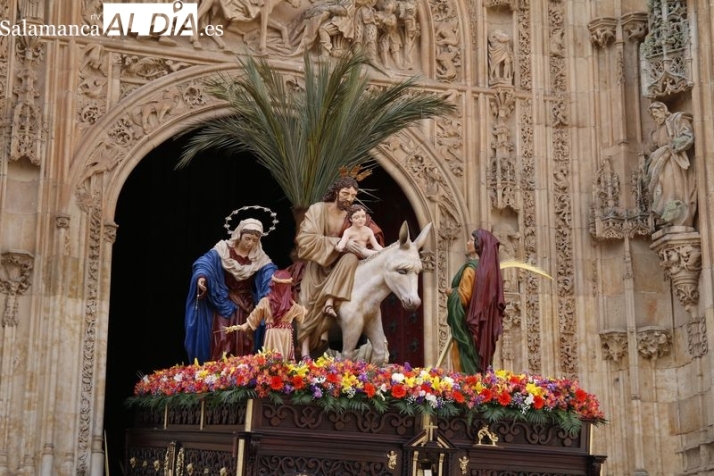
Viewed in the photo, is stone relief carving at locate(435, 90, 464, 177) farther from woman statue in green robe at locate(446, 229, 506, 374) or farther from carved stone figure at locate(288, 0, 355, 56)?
woman statue in green robe at locate(446, 229, 506, 374)

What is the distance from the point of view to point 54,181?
16.9 m

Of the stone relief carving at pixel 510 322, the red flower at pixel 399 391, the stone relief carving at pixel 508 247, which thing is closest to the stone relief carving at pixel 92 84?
the stone relief carving at pixel 508 247

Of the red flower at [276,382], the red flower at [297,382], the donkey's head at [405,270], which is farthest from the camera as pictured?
the donkey's head at [405,270]

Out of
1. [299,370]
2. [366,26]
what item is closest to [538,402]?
[299,370]

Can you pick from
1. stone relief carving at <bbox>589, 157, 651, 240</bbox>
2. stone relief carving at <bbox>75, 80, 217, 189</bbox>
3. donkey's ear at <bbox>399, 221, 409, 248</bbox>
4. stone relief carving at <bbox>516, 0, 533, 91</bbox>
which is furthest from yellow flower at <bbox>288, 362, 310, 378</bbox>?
stone relief carving at <bbox>516, 0, 533, 91</bbox>

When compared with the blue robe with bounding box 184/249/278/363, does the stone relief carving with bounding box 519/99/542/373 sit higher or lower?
higher

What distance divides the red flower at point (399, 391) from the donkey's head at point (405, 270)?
1276 millimetres

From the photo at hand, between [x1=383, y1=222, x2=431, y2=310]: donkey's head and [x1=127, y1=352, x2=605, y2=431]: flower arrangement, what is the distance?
1028mm

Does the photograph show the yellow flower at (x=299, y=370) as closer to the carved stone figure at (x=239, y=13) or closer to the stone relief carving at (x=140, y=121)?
the stone relief carving at (x=140, y=121)

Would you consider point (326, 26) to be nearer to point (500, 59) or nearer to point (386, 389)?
point (500, 59)

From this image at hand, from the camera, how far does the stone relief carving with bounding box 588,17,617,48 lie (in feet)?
63.5

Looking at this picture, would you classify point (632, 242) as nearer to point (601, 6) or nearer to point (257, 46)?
point (601, 6)

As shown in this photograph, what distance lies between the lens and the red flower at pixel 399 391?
12.8 meters

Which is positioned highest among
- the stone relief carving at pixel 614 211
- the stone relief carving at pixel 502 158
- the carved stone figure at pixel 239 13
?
the carved stone figure at pixel 239 13
